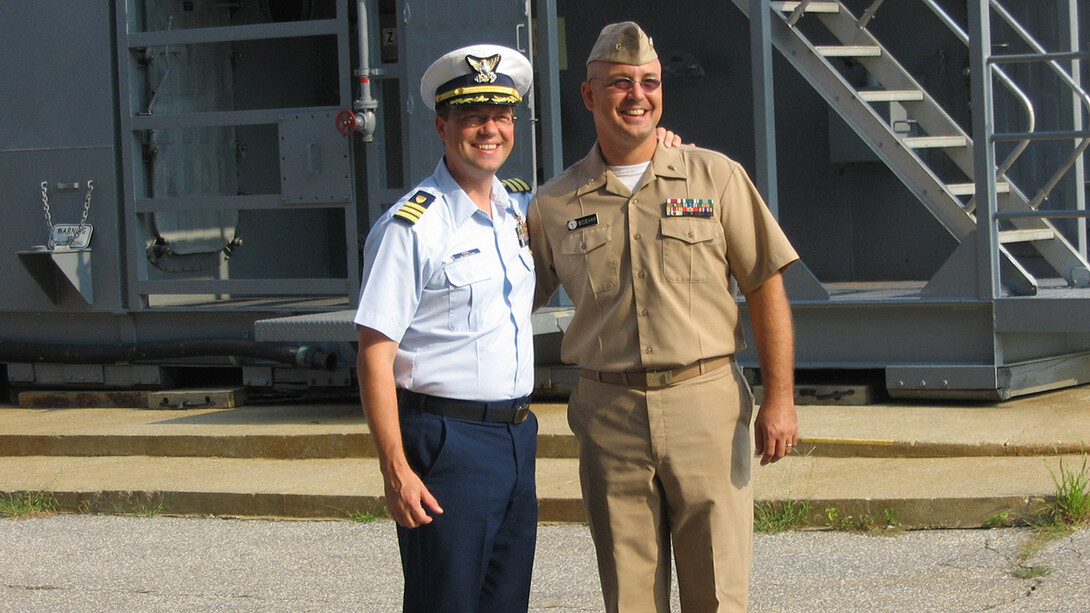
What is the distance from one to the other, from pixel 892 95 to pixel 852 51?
36 cm

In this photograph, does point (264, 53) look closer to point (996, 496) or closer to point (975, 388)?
point (975, 388)

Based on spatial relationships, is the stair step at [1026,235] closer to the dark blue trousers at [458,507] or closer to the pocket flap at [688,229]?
the pocket flap at [688,229]

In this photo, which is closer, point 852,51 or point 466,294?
point 466,294

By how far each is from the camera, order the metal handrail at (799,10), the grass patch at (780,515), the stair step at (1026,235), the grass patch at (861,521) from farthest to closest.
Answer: the metal handrail at (799,10) < the stair step at (1026,235) < the grass patch at (780,515) < the grass patch at (861,521)

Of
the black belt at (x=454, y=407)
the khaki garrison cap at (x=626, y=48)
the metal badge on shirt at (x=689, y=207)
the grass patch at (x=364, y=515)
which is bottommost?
the grass patch at (x=364, y=515)

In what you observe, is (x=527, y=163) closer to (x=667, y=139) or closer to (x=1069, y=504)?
(x=1069, y=504)

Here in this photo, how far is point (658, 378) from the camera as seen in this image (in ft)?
11.4

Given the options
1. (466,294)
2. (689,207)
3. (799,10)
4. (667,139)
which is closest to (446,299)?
(466,294)

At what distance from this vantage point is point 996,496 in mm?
5133

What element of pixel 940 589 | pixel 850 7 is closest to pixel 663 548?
pixel 940 589

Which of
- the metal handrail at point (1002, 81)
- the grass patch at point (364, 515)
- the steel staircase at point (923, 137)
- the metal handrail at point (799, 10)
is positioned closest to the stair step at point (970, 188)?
the steel staircase at point (923, 137)

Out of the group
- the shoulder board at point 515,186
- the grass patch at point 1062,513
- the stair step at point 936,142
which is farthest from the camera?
the stair step at point 936,142

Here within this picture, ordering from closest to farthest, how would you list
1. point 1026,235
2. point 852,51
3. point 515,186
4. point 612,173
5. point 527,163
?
point 612,173
point 515,186
point 1026,235
point 527,163
point 852,51

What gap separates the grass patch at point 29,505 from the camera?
21.2 feet
